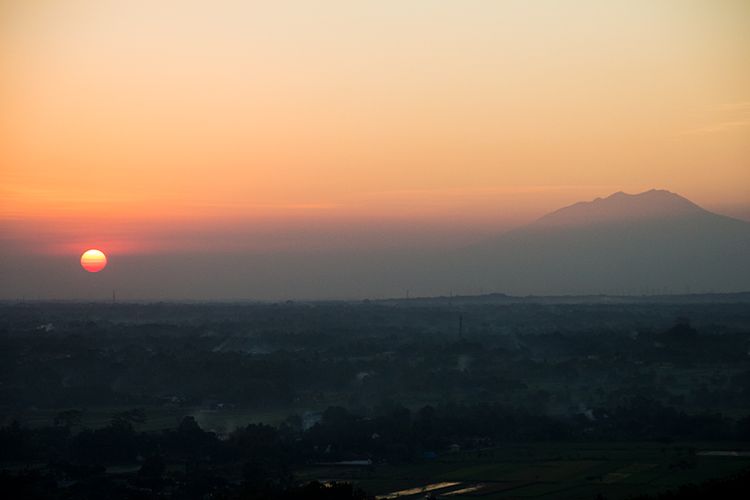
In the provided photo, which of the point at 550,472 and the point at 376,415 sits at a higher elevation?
the point at 376,415

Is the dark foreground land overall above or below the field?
above

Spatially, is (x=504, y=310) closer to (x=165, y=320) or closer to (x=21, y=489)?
(x=165, y=320)

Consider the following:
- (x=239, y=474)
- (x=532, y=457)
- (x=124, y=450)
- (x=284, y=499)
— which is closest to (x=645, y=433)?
(x=532, y=457)

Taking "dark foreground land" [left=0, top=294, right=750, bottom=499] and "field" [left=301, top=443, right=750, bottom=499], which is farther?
"dark foreground land" [left=0, top=294, right=750, bottom=499]

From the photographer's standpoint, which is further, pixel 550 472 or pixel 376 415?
pixel 376 415
